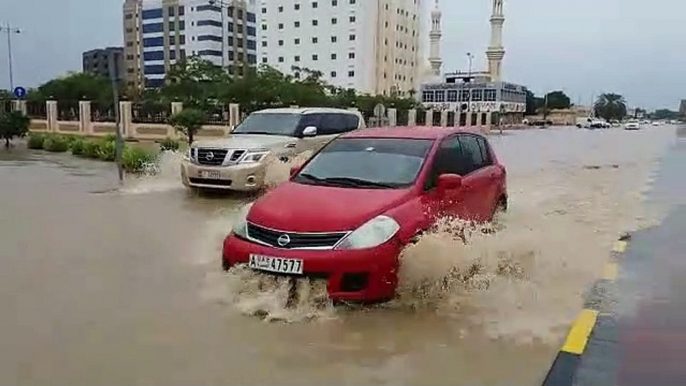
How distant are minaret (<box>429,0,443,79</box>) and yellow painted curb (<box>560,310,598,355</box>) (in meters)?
115

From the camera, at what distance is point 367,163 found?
6340mm

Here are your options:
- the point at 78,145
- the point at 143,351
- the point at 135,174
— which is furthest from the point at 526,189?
the point at 78,145

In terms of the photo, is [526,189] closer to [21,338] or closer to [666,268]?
[666,268]

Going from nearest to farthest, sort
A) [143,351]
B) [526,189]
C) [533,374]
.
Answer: [533,374] → [143,351] → [526,189]

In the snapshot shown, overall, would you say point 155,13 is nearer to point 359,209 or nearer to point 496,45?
point 496,45

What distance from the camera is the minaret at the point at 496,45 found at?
102 metres

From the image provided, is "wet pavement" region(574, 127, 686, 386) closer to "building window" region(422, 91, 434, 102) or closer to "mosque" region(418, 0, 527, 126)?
"mosque" region(418, 0, 527, 126)

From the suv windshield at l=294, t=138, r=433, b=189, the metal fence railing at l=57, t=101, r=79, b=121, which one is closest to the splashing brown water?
the suv windshield at l=294, t=138, r=433, b=189

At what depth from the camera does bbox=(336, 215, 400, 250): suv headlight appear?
5.01 metres

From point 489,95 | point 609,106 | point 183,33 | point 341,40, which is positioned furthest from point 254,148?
point 609,106

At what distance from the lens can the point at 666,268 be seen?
680cm

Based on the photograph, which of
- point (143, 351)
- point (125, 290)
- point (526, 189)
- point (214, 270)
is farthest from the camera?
point (526, 189)

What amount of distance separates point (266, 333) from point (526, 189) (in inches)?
409

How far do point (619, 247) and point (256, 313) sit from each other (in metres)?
4.82
